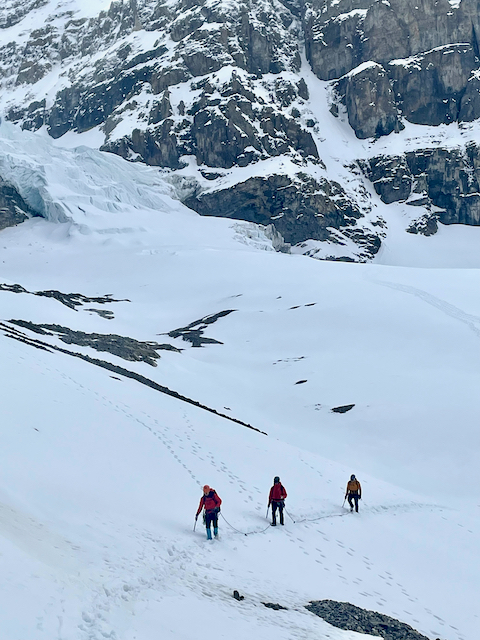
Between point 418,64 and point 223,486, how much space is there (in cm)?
17225

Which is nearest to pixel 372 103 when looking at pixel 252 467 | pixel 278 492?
pixel 252 467

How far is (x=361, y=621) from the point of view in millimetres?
10039

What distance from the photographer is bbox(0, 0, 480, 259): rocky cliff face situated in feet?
452

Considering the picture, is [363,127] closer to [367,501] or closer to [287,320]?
[287,320]

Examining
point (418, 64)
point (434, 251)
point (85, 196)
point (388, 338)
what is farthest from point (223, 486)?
point (418, 64)

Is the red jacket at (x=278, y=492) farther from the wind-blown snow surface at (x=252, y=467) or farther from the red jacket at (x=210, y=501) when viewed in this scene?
the red jacket at (x=210, y=501)

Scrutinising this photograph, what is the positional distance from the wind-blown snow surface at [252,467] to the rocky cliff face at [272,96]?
85.7 meters

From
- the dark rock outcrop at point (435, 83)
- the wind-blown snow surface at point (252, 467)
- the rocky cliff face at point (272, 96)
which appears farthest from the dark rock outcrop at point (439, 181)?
the wind-blown snow surface at point (252, 467)

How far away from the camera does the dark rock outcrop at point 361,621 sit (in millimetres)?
9703

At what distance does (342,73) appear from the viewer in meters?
175

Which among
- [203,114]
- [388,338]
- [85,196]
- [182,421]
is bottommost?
[388,338]

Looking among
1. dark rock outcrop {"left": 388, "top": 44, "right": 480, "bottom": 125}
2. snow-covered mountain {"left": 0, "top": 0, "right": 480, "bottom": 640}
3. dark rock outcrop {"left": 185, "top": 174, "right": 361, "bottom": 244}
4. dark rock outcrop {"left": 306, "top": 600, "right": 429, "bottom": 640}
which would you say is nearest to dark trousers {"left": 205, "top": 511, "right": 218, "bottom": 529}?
snow-covered mountain {"left": 0, "top": 0, "right": 480, "bottom": 640}

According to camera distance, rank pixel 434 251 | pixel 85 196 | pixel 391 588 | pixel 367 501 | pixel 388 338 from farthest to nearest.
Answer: pixel 434 251 → pixel 85 196 → pixel 388 338 → pixel 367 501 → pixel 391 588

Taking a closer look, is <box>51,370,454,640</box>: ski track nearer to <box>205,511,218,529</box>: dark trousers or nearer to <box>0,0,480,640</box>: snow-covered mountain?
<box>0,0,480,640</box>: snow-covered mountain
